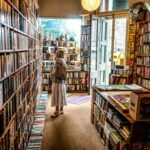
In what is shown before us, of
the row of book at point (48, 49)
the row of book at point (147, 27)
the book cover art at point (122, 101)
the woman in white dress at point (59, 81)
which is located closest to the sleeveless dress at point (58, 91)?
the woman in white dress at point (59, 81)

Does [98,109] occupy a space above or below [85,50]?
below

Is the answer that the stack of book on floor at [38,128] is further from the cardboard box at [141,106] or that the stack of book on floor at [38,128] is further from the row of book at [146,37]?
the row of book at [146,37]

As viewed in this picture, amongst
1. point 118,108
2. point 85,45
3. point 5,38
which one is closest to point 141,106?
point 118,108

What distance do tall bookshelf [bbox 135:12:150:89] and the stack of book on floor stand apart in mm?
2544

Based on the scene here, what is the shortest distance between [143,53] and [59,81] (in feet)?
7.33

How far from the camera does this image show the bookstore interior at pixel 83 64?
80.7 inches

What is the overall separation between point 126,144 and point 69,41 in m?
5.25

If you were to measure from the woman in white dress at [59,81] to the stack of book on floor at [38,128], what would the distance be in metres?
0.32

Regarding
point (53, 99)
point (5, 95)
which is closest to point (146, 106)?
point (5, 95)

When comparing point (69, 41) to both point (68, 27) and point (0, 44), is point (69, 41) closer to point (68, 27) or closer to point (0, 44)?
point (68, 27)

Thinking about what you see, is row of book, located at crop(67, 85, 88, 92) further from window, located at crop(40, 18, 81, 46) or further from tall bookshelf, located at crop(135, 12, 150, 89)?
tall bookshelf, located at crop(135, 12, 150, 89)

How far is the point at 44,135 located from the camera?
3.55 m

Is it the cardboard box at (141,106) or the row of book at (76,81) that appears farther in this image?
the row of book at (76,81)

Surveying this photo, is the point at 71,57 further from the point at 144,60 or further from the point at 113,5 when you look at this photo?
the point at 144,60
